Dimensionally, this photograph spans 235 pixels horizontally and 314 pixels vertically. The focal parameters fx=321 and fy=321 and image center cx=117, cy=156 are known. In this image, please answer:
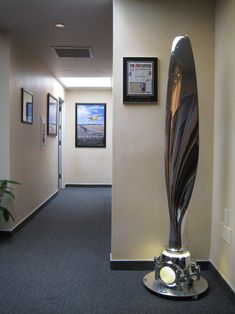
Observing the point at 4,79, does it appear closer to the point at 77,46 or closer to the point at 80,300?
the point at 77,46

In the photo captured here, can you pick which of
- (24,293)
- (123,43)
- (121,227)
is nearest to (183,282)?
(121,227)

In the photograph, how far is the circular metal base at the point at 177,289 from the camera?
92.0 inches

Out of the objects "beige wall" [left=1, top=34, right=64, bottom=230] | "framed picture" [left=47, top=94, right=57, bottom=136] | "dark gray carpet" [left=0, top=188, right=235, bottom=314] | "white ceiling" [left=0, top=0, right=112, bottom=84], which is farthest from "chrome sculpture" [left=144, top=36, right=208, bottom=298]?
"framed picture" [left=47, top=94, right=57, bottom=136]

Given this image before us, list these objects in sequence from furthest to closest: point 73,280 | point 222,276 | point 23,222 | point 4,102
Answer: point 23,222 → point 4,102 → point 73,280 → point 222,276

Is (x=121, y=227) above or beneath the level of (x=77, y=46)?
beneath

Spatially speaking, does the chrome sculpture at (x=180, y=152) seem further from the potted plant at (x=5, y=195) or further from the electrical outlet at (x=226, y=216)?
the potted plant at (x=5, y=195)

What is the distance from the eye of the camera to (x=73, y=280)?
2.64m

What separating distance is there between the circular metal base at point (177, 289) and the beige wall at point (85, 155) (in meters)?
5.50

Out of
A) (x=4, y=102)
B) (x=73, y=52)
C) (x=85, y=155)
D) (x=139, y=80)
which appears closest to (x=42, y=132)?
(x=73, y=52)

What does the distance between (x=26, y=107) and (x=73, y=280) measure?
259 cm

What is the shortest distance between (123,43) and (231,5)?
2.96 ft

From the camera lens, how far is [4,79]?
12.2 feet

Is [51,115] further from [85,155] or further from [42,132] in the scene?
[85,155]

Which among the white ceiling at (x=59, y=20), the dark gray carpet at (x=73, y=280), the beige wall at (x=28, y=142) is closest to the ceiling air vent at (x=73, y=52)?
the white ceiling at (x=59, y=20)
